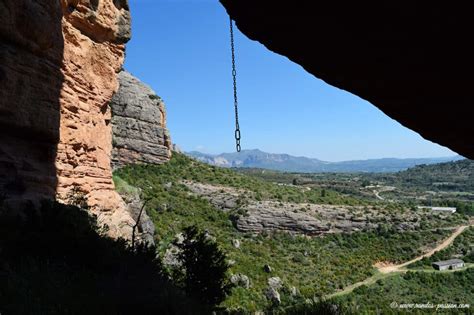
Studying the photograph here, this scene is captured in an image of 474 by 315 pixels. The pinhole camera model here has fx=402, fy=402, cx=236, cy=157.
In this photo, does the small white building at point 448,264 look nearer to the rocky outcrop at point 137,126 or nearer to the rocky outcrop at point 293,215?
the rocky outcrop at point 293,215

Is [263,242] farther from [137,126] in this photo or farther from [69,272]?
[69,272]

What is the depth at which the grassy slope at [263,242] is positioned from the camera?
4228cm

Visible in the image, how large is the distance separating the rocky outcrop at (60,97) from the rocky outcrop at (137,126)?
126 ft

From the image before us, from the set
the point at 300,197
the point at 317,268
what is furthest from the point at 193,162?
the point at 317,268

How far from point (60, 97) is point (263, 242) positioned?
153ft

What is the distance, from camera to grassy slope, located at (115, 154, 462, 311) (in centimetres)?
4228

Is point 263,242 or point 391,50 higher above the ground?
point 391,50

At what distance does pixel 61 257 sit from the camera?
1063 centimetres

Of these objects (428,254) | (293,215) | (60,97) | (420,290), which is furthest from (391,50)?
(428,254)

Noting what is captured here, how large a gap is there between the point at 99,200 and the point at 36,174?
434cm

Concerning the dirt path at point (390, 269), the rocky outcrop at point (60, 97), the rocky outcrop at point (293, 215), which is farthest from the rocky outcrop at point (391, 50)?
the rocky outcrop at point (293, 215)

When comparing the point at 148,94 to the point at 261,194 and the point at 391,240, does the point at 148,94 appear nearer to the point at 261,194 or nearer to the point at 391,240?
the point at 261,194

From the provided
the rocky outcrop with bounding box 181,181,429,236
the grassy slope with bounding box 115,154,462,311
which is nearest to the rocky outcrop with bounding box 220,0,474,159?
the grassy slope with bounding box 115,154,462,311

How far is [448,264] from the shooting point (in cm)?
5631
